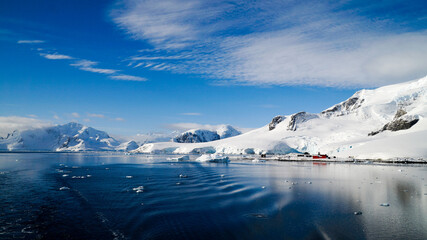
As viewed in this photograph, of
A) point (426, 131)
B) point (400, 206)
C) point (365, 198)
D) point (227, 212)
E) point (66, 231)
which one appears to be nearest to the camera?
point (66, 231)

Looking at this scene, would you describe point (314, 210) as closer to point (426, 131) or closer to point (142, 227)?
point (142, 227)

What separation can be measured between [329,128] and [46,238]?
375ft

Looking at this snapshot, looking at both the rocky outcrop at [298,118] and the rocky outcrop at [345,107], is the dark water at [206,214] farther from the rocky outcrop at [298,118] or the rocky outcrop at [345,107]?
the rocky outcrop at [345,107]

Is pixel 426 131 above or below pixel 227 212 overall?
above

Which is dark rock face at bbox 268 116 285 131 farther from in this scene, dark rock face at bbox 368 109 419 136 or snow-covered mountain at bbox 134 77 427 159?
dark rock face at bbox 368 109 419 136

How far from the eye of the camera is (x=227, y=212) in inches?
499

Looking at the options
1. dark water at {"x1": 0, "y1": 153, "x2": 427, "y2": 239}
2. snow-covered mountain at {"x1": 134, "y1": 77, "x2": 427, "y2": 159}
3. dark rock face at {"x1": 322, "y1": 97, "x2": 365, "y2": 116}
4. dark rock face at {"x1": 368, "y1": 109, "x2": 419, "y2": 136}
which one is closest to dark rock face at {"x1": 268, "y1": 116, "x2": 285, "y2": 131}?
snow-covered mountain at {"x1": 134, "y1": 77, "x2": 427, "y2": 159}

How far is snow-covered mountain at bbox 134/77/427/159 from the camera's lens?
59594mm

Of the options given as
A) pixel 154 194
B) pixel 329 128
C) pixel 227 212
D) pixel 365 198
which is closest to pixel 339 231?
pixel 227 212

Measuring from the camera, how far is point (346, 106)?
13475 centimetres

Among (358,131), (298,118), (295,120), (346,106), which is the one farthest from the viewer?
(346,106)

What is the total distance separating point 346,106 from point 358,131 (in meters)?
39.5

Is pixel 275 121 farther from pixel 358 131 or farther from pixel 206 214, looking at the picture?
pixel 206 214

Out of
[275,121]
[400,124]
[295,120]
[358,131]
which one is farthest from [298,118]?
[400,124]
